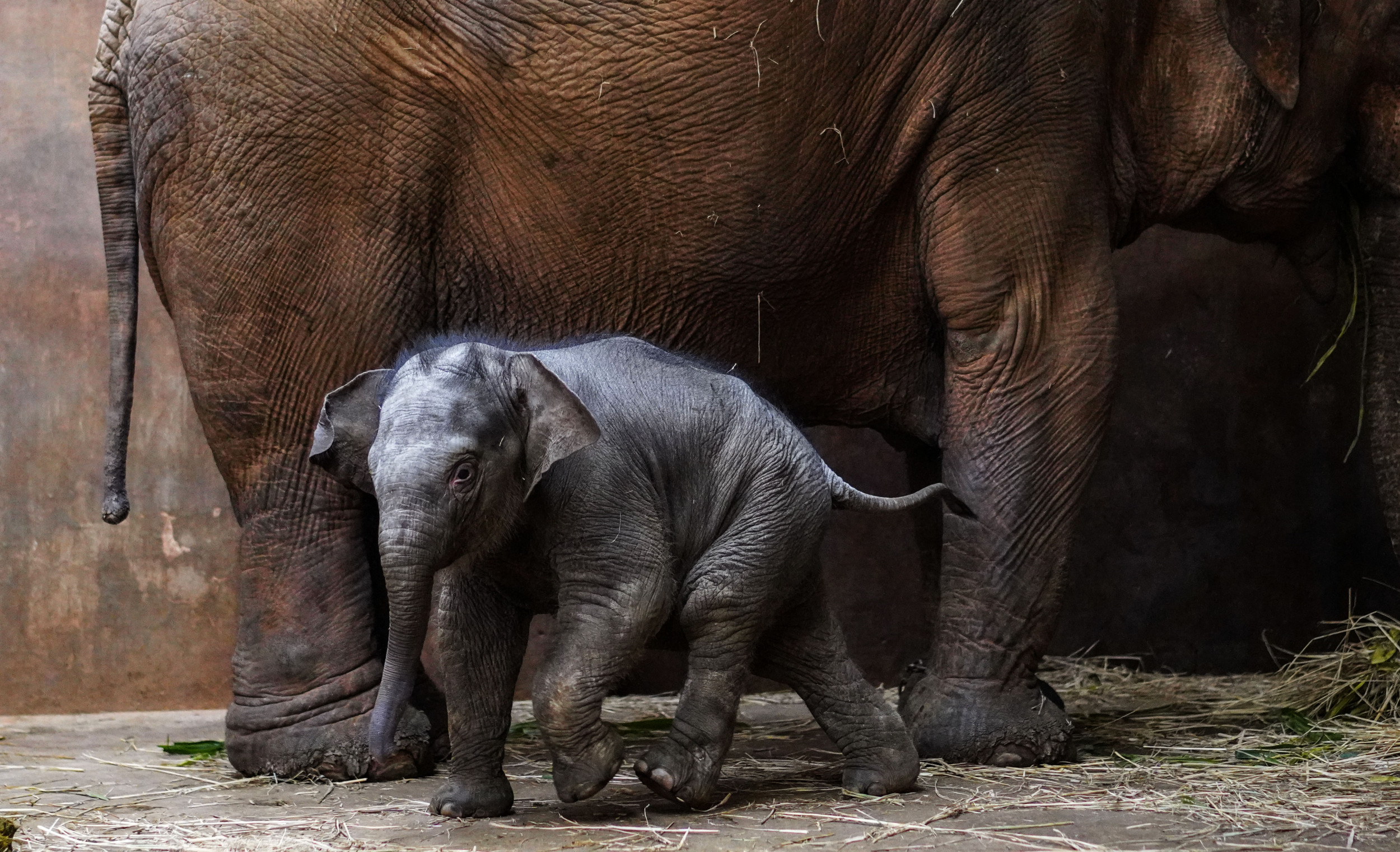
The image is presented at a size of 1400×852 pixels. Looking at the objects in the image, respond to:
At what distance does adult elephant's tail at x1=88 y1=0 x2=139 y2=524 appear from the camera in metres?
4.39

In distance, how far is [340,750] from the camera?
4125 millimetres

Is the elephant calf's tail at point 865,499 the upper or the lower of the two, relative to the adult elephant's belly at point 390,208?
lower

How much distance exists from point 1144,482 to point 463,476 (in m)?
3.58

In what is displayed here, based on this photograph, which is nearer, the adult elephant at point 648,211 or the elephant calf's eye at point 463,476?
the elephant calf's eye at point 463,476

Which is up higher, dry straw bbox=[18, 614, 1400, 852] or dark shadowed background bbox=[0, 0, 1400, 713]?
dark shadowed background bbox=[0, 0, 1400, 713]

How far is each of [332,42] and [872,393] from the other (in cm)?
175

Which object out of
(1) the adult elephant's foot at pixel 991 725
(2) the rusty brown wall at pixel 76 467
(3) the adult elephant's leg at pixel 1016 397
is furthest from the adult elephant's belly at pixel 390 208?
(2) the rusty brown wall at pixel 76 467

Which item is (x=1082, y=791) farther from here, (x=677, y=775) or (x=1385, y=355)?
(x=1385, y=355)

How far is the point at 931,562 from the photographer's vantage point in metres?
5.64

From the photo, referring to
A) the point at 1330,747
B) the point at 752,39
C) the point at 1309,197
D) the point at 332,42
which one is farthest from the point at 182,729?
the point at 1309,197

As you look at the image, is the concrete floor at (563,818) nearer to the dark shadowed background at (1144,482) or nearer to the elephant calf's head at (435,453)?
the elephant calf's head at (435,453)

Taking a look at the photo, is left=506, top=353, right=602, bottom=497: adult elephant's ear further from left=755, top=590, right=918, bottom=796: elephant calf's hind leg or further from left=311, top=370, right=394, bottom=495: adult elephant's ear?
left=755, top=590, right=918, bottom=796: elephant calf's hind leg

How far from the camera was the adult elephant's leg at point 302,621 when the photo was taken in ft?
13.7

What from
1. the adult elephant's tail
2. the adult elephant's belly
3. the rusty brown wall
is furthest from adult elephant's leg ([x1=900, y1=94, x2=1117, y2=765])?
the rusty brown wall
